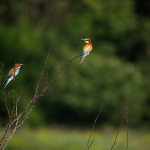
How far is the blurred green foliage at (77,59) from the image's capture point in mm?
14641

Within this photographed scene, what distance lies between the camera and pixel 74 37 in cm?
1856

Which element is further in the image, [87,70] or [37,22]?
[37,22]

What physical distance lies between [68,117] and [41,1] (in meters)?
8.99

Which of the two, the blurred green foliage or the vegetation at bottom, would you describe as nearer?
the vegetation at bottom

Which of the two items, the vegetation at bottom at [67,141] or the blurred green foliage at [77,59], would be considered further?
the blurred green foliage at [77,59]

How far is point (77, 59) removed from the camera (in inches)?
607

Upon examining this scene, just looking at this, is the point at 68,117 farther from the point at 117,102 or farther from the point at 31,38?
the point at 31,38

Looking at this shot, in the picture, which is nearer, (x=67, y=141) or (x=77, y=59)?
(x=67, y=141)

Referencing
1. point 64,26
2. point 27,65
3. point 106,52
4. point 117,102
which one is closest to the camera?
point 117,102

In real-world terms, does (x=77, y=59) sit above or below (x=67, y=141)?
above

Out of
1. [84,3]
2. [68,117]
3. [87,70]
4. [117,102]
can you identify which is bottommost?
[68,117]

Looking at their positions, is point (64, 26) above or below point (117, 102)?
above

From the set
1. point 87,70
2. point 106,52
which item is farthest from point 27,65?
point 106,52

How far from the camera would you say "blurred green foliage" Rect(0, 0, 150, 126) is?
14.6 metres
